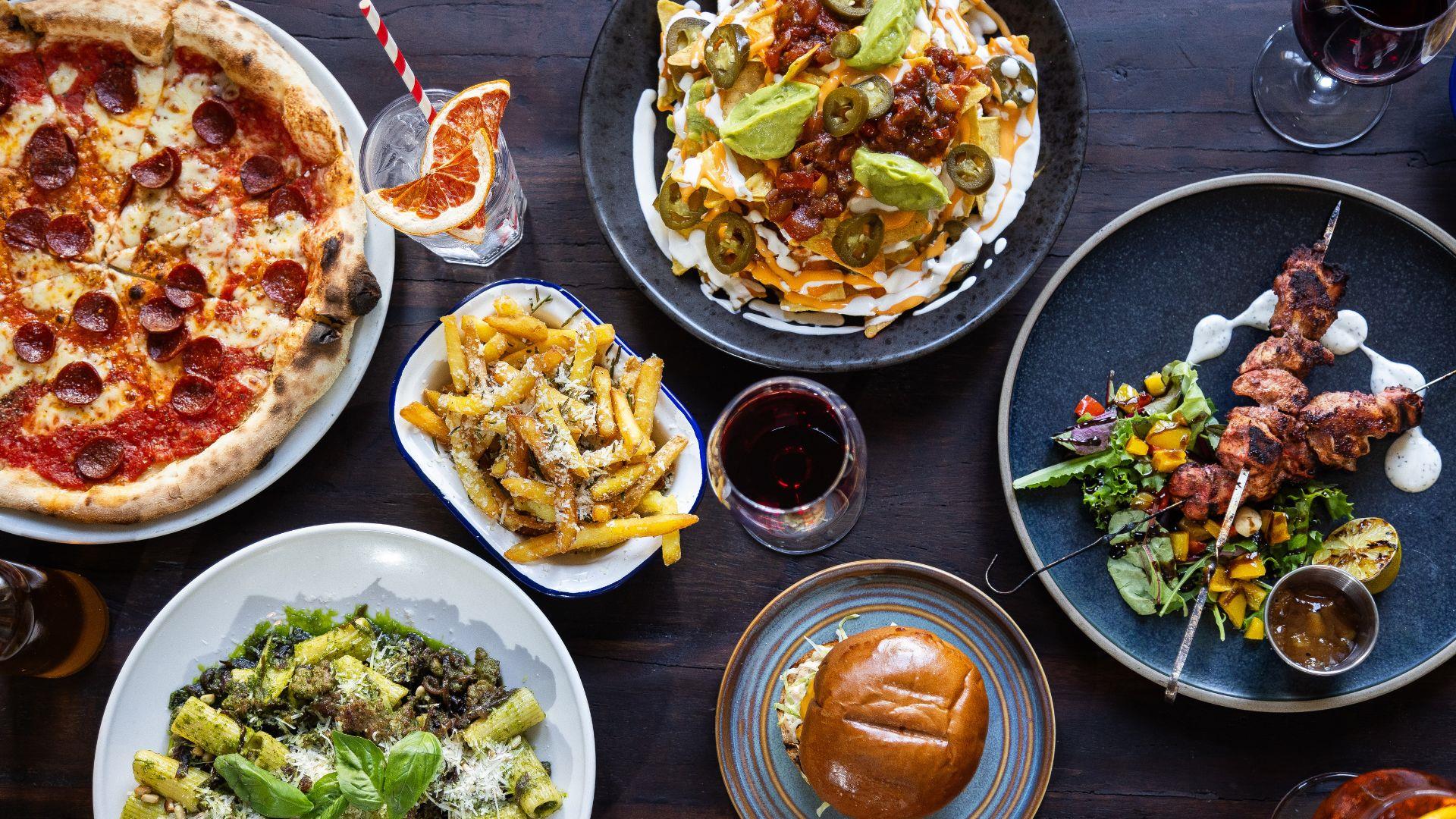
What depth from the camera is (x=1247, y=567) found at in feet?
10.4

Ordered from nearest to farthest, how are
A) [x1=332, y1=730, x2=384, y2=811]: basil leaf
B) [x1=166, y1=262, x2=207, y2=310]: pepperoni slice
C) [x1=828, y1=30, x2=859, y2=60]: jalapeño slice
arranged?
[x1=332, y1=730, x2=384, y2=811]: basil leaf, [x1=828, y1=30, x2=859, y2=60]: jalapeño slice, [x1=166, y1=262, x2=207, y2=310]: pepperoni slice

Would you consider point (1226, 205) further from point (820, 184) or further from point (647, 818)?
point (647, 818)

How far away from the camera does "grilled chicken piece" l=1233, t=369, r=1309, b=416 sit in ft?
10.4

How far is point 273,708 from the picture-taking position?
3186 millimetres

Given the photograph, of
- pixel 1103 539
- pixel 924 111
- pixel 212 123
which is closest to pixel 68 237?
pixel 212 123

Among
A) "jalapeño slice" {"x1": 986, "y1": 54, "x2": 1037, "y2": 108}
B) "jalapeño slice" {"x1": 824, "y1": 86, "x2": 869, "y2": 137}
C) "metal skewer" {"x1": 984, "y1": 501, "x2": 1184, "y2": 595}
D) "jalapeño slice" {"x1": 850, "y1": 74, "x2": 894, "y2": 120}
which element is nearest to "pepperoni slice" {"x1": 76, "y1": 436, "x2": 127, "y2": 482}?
"jalapeño slice" {"x1": 824, "y1": 86, "x2": 869, "y2": 137}

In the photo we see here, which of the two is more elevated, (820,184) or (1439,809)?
(820,184)

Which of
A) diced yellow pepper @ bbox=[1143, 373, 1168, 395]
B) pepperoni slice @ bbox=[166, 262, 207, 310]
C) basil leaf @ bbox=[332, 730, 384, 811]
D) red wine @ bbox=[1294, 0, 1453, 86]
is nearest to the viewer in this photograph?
basil leaf @ bbox=[332, 730, 384, 811]

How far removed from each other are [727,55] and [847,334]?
900 mm

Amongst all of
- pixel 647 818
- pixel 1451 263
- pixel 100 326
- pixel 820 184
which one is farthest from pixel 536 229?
pixel 1451 263

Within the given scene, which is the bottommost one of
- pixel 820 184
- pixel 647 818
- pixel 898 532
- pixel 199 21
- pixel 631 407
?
pixel 647 818

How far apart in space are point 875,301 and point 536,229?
3.86 ft

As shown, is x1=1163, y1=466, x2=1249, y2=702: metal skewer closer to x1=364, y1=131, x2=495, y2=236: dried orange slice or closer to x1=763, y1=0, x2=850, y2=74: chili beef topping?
x1=763, y1=0, x2=850, y2=74: chili beef topping

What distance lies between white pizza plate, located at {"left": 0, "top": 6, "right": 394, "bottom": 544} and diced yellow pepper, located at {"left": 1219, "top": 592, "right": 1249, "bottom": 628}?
2.80 meters
